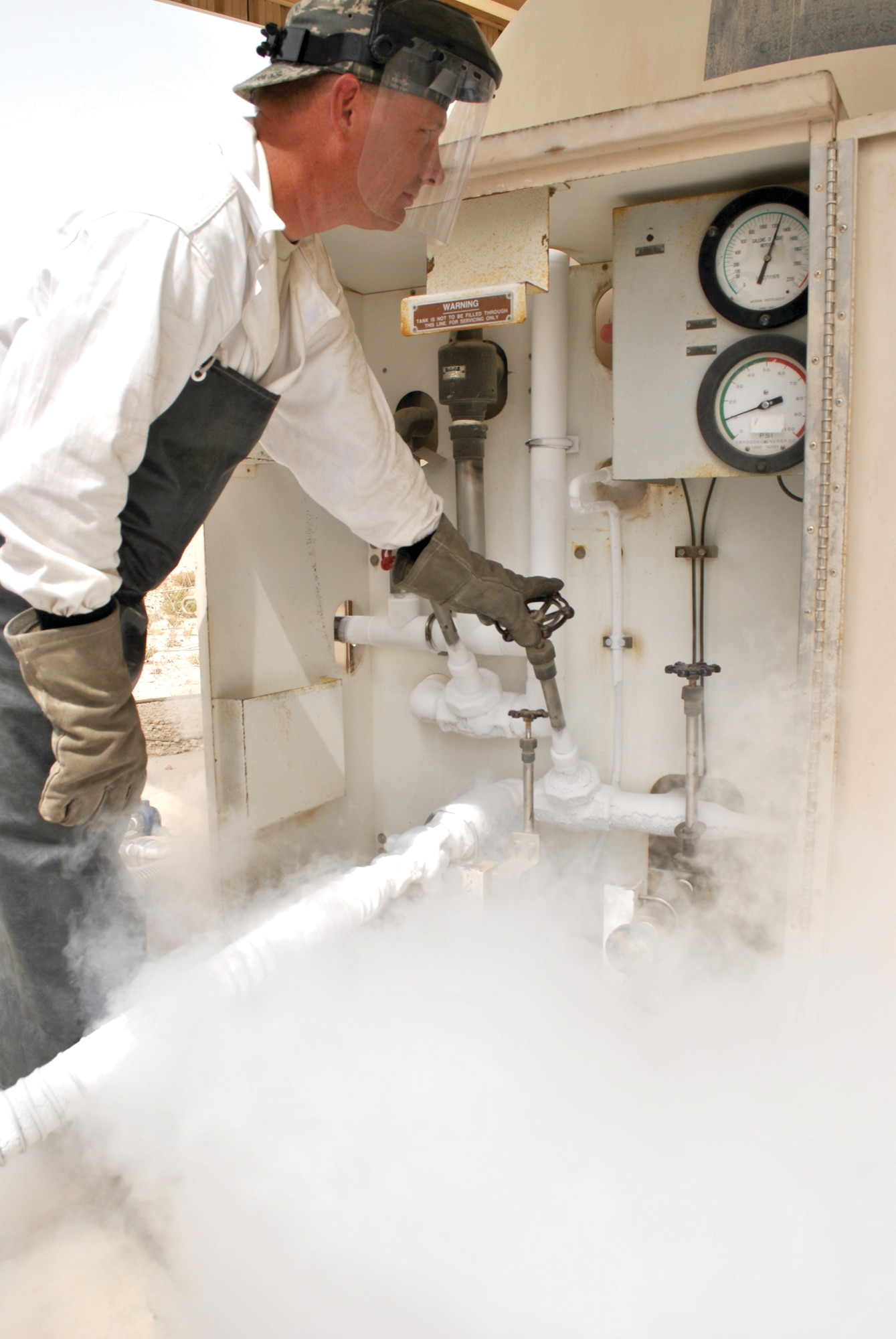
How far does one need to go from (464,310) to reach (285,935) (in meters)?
1.21

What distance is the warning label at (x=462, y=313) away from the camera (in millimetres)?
1706

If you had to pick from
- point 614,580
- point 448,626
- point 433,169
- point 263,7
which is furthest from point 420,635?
point 263,7

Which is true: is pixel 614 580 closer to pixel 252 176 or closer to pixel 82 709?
pixel 252 176

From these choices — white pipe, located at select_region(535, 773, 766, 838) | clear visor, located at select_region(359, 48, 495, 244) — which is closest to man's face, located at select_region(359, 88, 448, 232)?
clear visor, located at select_region(359, 48, 495, 244)

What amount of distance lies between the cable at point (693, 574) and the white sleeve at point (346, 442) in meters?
0.68

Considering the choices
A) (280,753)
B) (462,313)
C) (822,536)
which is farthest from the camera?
(280,753)

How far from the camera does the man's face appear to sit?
1137 mm

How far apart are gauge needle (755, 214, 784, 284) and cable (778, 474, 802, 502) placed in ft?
1.34

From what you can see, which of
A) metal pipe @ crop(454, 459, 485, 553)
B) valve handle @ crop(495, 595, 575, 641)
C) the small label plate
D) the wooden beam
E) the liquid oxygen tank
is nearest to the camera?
the liquid oxygen tank

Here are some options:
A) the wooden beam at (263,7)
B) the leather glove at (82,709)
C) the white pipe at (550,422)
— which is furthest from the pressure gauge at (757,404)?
the wooden beam at (263,7)

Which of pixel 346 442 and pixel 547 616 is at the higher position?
pixel 346 442

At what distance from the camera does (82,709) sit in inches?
41.8

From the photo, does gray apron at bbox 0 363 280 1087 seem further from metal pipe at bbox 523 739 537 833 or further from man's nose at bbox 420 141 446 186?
metal pipe at bbox 523 739 537 833

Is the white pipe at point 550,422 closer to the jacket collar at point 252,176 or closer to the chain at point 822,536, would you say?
the chain at point 822,536
